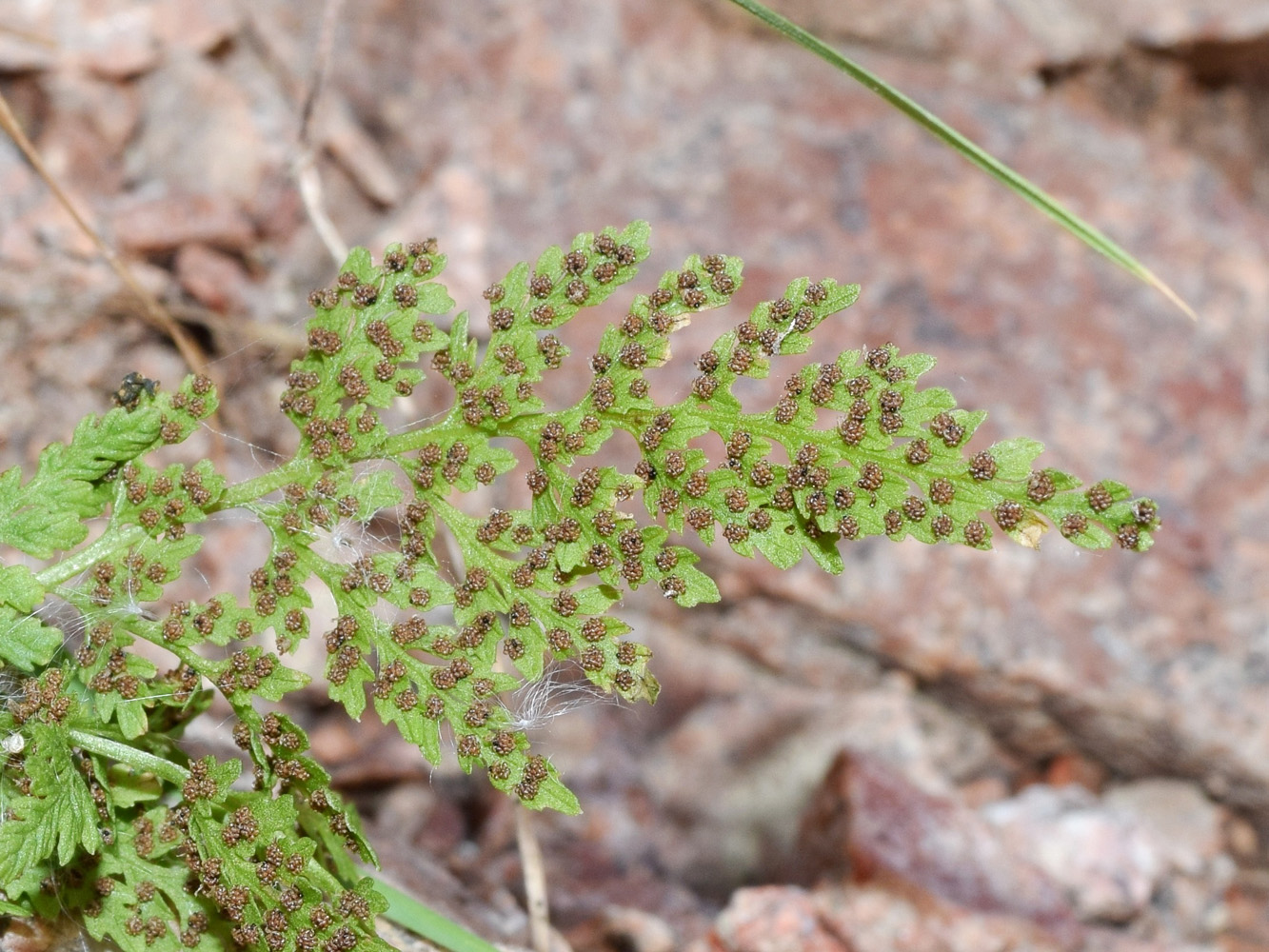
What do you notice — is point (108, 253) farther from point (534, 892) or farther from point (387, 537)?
point (534, 892)

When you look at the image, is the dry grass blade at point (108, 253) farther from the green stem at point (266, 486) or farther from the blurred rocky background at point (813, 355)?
the green stem at point (266, 486)

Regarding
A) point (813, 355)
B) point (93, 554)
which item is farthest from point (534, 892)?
point (813, 355)

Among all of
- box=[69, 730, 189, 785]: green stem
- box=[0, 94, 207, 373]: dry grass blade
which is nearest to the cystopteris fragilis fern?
box=[69, 730, 189, 785]: green stem

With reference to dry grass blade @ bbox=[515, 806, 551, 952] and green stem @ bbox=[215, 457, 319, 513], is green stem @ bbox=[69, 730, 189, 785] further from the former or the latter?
dry grass blade @ bbox=[515, 806, 551, 952]

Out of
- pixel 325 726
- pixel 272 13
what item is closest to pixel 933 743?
pixel 325 726

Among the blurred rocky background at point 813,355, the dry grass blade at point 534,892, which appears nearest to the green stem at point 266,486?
the dry grass blade at point 534,892
